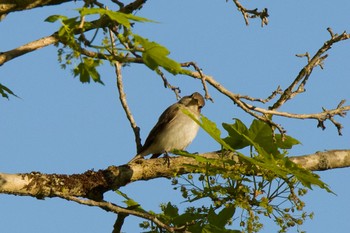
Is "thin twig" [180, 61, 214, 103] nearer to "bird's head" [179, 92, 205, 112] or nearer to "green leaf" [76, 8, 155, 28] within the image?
"green leaf" [76, 8, 155, 28]

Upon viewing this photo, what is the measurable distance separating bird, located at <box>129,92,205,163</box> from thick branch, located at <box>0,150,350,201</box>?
317 centimetres

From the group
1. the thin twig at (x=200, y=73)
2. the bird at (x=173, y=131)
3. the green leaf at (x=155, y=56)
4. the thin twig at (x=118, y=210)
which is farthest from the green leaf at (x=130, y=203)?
the bird at (x=173, y=131)

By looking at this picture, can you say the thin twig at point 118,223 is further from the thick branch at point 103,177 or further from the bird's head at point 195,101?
the bird's head at point 195,101

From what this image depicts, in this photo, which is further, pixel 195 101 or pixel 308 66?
pixel 195 101

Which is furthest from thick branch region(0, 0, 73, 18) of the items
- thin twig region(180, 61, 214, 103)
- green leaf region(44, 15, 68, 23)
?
green leaf region(44, 15, 68, 23)

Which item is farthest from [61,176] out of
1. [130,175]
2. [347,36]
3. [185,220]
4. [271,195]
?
[347,36]

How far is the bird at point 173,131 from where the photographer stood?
10008 millimetres

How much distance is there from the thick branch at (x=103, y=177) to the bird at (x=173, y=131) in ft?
10.4

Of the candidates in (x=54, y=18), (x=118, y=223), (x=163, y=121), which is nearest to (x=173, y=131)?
(x=163, y=121)

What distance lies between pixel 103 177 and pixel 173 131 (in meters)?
4.13

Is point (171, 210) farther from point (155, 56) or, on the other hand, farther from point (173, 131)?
point (173, 131)

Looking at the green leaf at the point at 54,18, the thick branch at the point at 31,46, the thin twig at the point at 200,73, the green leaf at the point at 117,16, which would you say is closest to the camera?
the green leaf at the point at 117,16

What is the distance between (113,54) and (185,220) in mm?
1419

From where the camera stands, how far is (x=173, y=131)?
1026cm
